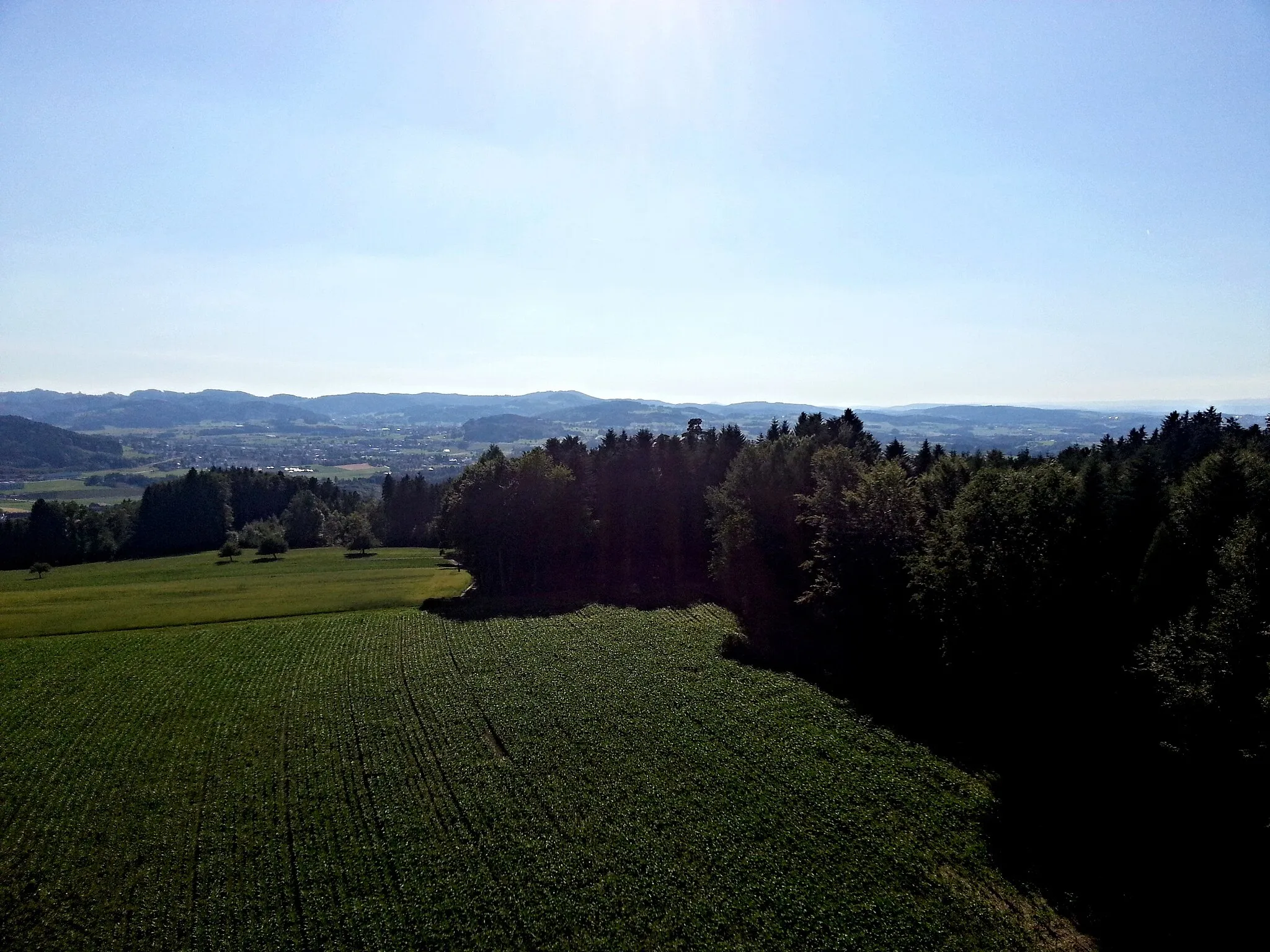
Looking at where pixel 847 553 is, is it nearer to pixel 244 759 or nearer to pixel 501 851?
pixel 501 851

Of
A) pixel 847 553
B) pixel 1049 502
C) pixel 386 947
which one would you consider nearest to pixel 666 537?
pixel 847 553

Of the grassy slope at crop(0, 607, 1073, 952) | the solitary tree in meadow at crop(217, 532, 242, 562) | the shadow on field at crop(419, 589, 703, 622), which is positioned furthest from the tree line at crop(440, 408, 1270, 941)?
the solitary tree in meadow at crop(217, 532, 242, 562)

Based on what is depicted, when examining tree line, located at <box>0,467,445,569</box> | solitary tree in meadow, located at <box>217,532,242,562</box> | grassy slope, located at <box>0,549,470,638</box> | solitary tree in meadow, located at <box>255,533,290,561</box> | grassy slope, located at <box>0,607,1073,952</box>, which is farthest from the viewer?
tree line, located at <box>0,467,445,569</box>

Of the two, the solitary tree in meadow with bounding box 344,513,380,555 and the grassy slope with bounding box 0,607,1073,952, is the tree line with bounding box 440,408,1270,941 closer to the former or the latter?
the grassy slope with bounding box 0,607,1073,952

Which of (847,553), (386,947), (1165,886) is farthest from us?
(847,553)

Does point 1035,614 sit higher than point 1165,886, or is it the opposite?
point 1035,614

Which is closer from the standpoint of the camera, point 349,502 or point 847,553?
point 847,553

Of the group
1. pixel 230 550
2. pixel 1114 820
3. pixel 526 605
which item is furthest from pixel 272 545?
pixel 1114 820
